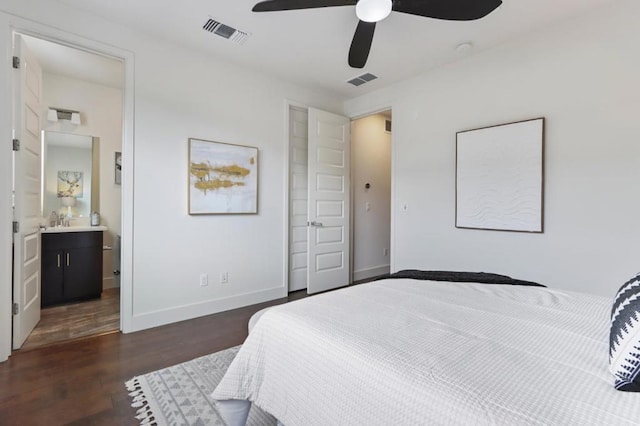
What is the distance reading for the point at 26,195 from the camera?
245 centimetres

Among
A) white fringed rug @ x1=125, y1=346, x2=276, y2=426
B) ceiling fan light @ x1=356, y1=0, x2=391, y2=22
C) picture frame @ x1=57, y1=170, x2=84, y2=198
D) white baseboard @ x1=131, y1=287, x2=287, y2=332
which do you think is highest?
ceiling fan light @ x1=356, y1=0, x2=391, y2=22

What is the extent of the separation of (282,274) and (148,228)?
1.60 meters

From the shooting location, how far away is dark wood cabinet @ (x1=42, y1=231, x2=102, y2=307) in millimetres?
3383

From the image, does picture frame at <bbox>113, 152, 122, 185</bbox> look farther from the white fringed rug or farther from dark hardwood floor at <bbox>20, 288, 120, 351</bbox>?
the white fringed rug

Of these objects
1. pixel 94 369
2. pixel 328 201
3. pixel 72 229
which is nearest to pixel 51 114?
pixel 72 229

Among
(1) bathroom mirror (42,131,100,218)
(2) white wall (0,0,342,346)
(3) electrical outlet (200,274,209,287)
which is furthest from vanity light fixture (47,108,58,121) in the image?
(3) electrical outlet (200,274,209,287)

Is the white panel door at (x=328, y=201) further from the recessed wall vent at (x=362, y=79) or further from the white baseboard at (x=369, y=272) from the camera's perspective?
the recessed wall vent at (x=362, y=79)

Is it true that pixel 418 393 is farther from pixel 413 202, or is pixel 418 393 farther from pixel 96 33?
pixel 96 33

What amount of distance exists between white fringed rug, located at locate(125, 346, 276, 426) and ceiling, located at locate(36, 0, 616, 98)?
2.66m

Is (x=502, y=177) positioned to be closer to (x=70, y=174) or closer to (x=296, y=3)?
(x=296, y=3)

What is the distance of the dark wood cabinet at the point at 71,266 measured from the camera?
338 centimetres

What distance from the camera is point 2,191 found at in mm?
2186

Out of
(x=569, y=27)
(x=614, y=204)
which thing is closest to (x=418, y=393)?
(x=614, y=204)

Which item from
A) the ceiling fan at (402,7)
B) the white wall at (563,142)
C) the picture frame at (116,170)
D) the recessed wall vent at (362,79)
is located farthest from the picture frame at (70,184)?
the white wall at (563,142)
